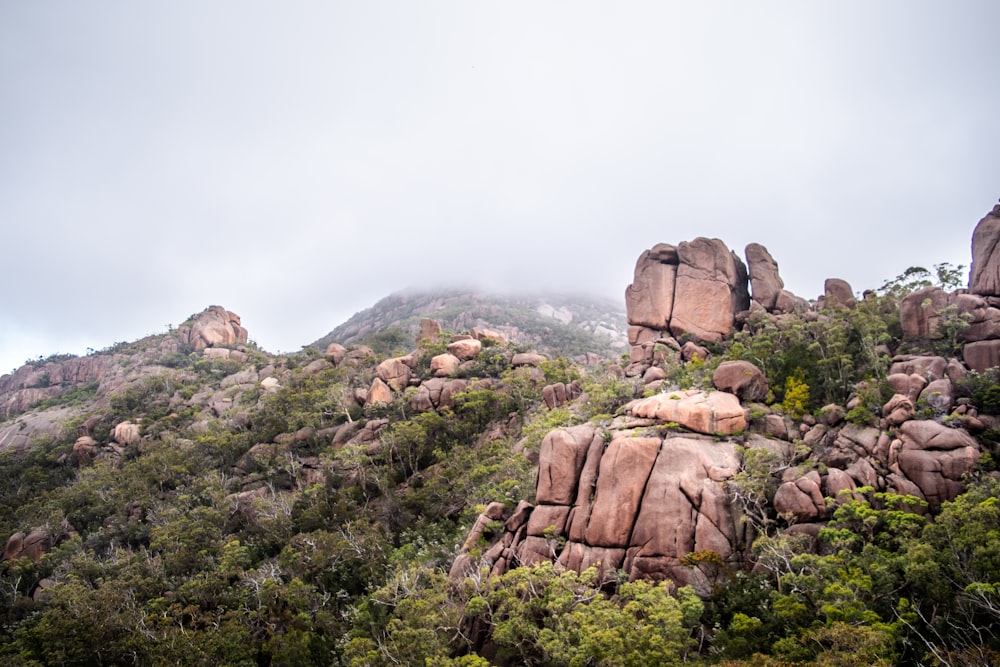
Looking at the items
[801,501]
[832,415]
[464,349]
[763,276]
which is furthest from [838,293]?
[464,349]

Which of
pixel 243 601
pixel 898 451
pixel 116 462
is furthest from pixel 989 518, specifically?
pixel 116 462

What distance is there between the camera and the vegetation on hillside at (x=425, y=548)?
48.5 ft

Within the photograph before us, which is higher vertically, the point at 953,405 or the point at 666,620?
the point at 953,405

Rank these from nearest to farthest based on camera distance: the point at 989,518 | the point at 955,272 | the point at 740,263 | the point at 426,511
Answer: the point at 989,518
the point at 955,272
the point at 426,511
the point at 740,263

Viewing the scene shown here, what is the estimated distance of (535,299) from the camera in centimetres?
16350

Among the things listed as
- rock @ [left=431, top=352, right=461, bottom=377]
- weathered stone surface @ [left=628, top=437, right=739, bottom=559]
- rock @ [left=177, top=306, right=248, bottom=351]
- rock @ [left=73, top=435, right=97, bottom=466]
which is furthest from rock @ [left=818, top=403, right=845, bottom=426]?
rock @ [left=177, top=306, right=248, bottom=351]

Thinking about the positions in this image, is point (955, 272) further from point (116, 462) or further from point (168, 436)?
point (116, 462)

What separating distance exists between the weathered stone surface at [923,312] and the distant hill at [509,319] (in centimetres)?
5559

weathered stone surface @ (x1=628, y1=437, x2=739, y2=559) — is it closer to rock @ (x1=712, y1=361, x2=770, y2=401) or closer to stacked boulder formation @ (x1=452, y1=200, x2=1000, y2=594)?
stacked boulder formation @ (x1=452, y1=200, x2=1000, y2=594)

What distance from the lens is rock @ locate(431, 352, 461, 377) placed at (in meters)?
46.0

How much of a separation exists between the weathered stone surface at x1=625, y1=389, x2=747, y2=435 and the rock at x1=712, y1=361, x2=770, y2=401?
0.94 metres

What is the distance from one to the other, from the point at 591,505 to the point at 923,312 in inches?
835

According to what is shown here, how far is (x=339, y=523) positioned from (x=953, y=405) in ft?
112

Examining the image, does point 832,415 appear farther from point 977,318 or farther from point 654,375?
point 654,375
